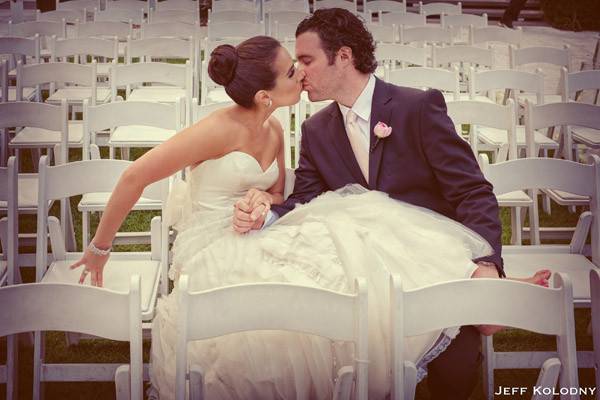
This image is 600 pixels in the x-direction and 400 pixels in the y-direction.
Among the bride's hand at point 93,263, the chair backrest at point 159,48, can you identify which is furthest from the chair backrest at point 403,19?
the bride's hand at point 93,263

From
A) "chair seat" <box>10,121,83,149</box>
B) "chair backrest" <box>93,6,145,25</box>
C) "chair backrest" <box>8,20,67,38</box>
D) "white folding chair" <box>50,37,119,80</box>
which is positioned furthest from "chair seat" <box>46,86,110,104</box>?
"chair backrest" <box>93,6,145,25</box>

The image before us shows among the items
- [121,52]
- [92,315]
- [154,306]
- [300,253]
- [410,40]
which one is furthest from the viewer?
[121,52]

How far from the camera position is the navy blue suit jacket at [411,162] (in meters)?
3.16

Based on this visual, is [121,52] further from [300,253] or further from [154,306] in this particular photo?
[300,253]

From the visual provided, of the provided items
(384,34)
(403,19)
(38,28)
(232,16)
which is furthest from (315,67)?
(403,19)

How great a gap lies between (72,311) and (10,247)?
1221mm

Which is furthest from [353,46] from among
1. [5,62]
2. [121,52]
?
[121,52]

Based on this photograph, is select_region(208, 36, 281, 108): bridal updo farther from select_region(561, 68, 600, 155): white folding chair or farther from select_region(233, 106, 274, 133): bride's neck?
select_region(561, 68, 600, 155): white folding chair

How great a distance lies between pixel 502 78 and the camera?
578 centimetres

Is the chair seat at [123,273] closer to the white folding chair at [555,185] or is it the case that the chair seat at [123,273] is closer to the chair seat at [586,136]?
the white folding chair at [555,185]

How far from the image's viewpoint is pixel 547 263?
3.79 m

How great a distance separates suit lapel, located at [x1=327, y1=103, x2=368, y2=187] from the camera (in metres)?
A: 3.37

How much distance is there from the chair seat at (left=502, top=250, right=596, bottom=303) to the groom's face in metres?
1.19

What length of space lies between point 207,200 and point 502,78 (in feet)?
10.4
